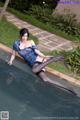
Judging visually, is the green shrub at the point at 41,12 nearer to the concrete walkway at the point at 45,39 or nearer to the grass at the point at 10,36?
the concrete walkway at the point at 45,39

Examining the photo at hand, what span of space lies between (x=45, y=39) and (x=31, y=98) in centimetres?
432

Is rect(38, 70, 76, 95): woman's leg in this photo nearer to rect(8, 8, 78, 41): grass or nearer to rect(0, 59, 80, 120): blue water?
rect(0, 59, 80, 120): blue water

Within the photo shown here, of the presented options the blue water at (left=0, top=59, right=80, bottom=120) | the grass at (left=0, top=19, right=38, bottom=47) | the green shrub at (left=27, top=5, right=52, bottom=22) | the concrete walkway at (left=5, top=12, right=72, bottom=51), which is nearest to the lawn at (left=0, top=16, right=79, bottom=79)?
the grass at (left=0, top=19, right=38, bottom=47)

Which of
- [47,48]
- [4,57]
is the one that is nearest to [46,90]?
[4,57]

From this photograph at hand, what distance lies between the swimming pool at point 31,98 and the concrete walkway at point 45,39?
2.14 m

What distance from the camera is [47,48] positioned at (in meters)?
10.9

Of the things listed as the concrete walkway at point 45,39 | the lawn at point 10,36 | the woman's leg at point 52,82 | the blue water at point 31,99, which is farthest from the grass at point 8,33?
the woman's leg at point 52,82

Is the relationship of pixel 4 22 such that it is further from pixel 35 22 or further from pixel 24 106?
pixel 24 106

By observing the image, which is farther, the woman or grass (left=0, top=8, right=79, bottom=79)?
grass (left=0, top=8, right=79, bottom=79)

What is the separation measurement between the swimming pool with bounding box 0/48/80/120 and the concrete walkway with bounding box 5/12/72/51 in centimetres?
214

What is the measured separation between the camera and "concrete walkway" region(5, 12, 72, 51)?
11.2 meters

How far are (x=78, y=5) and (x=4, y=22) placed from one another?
3044 mm

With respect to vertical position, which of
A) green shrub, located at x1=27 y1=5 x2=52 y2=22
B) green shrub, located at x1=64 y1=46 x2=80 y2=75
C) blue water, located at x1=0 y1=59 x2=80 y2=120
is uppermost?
green shrub, located at x1=27 y1=5 x2=52 y2=22

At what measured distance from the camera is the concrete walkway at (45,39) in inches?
441
